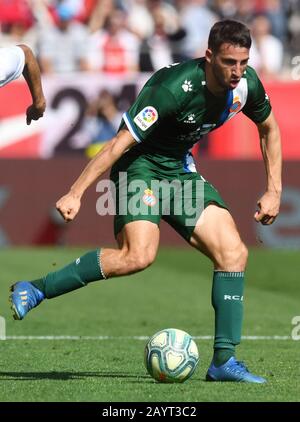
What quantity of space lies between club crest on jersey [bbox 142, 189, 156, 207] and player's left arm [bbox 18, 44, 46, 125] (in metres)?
1.04

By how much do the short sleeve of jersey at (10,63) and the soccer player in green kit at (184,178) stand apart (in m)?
0.85

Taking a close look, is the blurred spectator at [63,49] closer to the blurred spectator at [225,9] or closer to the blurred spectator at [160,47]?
the blurred spectator at [160,47]

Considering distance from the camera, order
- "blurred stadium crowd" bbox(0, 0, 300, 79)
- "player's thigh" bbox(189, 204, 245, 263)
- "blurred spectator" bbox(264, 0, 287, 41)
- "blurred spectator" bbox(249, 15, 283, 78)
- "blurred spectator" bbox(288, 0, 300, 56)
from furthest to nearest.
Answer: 1. "blurred spectator" bbox(264, 0, 287, 41)
2. "blurred spectator" bbox(288, 0, 300, 56)
3. "blurred spectator" bbox(249, 15, 283, 78)
4. "blurred stadium crowd" bbox(0, 0, 300, 79)
5. "player's thigh" bbox(189, 204, 245, 263)

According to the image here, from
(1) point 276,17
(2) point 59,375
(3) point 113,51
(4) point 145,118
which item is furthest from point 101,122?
(4) point 145,118

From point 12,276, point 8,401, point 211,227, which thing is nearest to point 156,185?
point 211,227

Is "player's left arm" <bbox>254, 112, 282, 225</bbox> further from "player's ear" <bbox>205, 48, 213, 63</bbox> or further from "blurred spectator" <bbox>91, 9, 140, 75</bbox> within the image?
"blurred spectator" <bbox>91, 9, 140, 75</bbox>

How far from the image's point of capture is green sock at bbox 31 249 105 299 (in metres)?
7.11

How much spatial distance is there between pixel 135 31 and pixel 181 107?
12.7m

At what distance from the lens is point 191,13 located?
19.9 metres

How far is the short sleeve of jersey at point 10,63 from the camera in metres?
7.33

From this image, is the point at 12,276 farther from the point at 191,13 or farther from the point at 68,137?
the point at 191,13

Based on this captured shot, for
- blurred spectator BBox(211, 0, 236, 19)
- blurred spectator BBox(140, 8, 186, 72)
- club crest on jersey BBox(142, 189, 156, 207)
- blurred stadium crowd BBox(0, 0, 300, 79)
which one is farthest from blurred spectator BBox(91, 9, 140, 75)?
club crest on jersey BBox(142, 189, 156, 207)

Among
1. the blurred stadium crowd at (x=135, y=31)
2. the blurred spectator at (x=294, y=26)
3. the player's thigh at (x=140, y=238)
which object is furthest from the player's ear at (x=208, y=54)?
the blurred spectator at (x=294, y=26)
